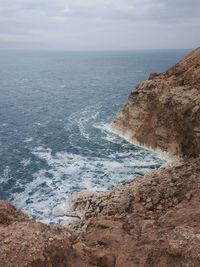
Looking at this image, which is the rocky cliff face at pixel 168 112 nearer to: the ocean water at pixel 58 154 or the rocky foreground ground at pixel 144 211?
the rocky foreground ground at pixel 144 211

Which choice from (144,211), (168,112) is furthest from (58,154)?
(144,211)

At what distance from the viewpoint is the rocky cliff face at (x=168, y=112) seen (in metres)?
46.8

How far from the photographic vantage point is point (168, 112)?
1988 inches

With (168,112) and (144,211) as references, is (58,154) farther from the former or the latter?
(144,211)

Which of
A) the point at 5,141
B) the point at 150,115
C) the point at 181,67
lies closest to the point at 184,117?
the point at 150,115

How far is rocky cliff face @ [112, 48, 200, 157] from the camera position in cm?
4678

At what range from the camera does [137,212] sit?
30.2 meters

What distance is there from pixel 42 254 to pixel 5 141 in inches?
1665

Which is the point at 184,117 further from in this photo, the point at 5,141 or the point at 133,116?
the point at 5,141

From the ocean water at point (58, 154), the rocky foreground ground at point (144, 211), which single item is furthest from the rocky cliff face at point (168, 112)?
the ocean water at point (58, 154)

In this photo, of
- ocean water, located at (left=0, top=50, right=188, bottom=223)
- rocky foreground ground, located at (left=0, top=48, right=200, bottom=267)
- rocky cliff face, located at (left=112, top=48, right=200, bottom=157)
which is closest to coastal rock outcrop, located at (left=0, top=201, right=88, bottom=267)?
rocky foreground ground, located at (left=0, top=48, right=200, bottom=267)

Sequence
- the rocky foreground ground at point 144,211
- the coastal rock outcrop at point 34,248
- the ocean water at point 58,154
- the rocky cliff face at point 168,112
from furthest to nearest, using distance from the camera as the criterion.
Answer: the rocky cliff face at point 168,112 → the ocean water at point 58,154 → the rocky foreground ground at point 144,211 → the coastal rock outcrop at point 34,248

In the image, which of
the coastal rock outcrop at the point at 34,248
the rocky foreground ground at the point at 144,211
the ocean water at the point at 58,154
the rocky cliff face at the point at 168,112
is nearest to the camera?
the coastal rock outcrop at the point at 34,248

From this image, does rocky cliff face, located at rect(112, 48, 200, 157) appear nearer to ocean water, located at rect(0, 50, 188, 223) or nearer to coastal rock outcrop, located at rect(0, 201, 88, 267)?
ocean water, located at rect(0, 50, 188, 223)
